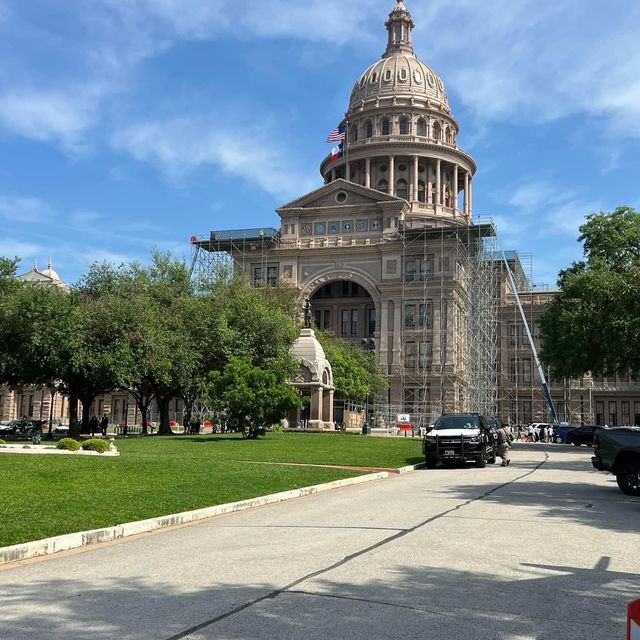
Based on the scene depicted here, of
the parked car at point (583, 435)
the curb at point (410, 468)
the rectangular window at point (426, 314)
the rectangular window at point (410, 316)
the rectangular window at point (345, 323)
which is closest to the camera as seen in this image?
the curb at point (410, 468)

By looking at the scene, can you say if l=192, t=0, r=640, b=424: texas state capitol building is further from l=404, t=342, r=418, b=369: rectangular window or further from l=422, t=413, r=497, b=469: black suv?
l=422, t=413, r=497, b=469: black suv

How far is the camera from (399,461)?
2542 cm

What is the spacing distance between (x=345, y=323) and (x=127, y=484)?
2802 inches

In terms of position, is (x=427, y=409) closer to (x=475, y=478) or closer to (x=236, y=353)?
(x=236, y=353)

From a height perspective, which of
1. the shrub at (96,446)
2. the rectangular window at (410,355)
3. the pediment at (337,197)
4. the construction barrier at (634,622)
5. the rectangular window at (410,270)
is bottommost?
the shrub at (96,446)

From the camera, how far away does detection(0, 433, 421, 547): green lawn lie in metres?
10.5

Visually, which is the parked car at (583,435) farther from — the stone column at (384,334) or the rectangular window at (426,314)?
the stone column at (384,334)

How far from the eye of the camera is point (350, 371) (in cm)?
6131

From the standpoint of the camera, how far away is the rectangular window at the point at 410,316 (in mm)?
76606

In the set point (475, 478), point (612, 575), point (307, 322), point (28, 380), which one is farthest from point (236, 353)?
point (612, 575)

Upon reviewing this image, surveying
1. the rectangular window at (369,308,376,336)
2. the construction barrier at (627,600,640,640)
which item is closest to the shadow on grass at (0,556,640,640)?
the construction barrier at (627,600,640,640)

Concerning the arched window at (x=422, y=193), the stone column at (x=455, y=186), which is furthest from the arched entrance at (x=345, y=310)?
the stone column at (x=455, y=186)

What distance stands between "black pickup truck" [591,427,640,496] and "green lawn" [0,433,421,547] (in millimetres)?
6207

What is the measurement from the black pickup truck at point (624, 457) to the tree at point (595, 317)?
42.6 ft
